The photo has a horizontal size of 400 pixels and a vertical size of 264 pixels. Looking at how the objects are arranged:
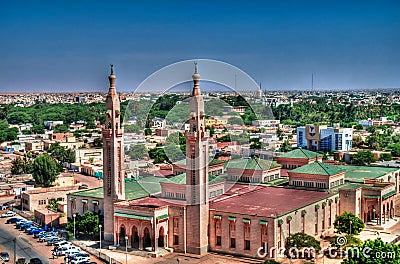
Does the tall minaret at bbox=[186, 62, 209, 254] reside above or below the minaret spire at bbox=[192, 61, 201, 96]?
below

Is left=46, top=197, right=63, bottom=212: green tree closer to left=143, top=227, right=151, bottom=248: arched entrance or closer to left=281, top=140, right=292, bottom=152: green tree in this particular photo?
left=143, top=227, right=151, bottom=248: arched entrance

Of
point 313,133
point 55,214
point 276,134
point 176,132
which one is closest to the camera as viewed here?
point 55,214

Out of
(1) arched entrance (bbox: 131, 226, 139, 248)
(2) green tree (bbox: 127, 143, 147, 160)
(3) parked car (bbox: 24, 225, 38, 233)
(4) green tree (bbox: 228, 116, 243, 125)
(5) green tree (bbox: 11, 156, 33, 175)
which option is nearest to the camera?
(1) arched entrance (bbox: 131, 226, 139, 248)

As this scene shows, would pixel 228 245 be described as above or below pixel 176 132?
below

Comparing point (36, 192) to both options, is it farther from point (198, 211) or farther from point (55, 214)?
point (198, 211)

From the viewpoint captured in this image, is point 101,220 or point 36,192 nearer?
point 101,220

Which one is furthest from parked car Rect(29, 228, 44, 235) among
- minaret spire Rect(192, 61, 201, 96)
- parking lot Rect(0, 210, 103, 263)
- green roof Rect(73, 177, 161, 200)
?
minaret spire Rect(192, 61, 201, 96)

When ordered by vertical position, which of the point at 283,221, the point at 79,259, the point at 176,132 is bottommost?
the point at 79,259

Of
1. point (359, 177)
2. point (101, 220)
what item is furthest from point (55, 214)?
point (359, 177)
